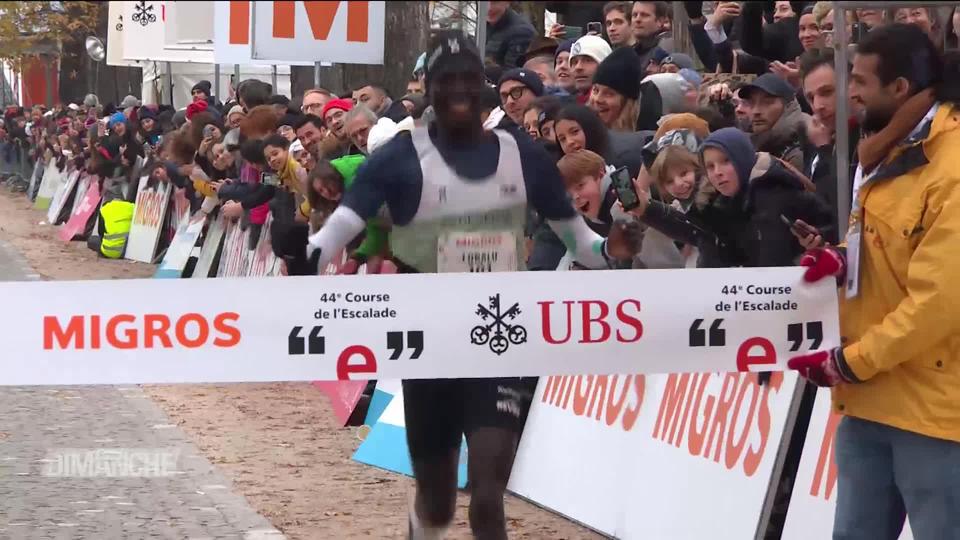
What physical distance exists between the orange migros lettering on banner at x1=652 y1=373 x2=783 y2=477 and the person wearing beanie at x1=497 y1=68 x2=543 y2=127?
1.25 m

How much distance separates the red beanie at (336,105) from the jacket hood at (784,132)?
174 cm

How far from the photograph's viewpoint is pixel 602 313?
552 centimetres

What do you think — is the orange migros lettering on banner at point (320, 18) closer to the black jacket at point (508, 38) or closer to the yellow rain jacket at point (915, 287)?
the black jacket at point (508, 38)

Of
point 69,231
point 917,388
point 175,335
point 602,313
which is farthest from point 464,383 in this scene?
point 69,231

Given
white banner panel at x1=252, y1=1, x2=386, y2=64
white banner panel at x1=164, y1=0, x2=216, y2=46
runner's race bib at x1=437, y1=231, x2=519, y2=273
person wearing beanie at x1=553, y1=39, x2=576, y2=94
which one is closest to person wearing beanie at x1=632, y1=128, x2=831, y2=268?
runner's race bib at x1=437, y1=231, x2=519, y2=273

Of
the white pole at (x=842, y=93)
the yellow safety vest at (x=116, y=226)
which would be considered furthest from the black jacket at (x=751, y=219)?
the yellow safety vest at (x=116, y=226)

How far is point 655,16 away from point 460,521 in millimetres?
2959

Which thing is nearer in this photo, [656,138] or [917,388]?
[917,388]

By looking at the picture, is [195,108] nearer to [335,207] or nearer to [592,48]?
[335,207]

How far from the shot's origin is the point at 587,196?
19.3 feet

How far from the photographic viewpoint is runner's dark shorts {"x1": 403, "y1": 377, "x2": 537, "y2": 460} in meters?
5.95

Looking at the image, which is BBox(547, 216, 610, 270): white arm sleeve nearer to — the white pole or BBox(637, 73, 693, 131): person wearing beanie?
the white pole

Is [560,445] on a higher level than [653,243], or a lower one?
lower

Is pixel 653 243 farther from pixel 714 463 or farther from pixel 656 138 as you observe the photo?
pixel 714 463
